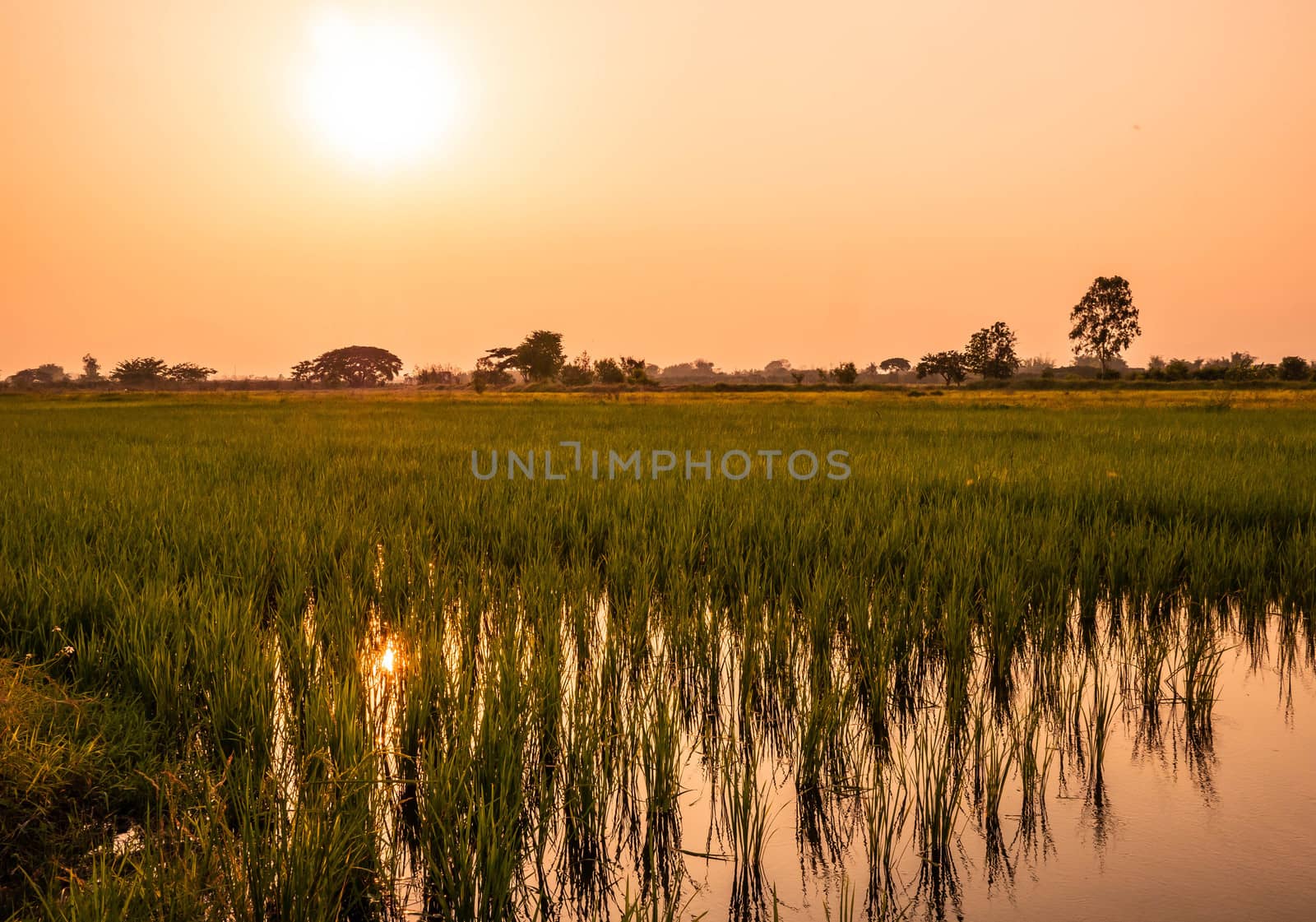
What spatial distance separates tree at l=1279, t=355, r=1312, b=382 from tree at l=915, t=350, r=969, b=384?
67.8ft

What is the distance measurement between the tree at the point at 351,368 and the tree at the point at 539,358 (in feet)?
48.0

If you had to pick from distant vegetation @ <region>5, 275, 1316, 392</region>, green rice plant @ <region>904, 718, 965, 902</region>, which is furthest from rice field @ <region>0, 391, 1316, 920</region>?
distant vegetation @ <region>5, 275, 1316, 392</region>

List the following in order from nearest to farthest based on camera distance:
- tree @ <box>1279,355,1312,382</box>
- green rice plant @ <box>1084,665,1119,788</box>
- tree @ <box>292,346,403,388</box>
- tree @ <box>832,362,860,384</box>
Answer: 1. green rice plant @ <box>1084,665,1119,788</box>
2. tree @ <box>1279,355,1312,382</box>
3. tree @ <box>832,362,860,384</box>
4. tree @ <box>292,346,403,388</box>

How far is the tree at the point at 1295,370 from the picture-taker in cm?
3884

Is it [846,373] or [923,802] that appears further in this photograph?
[846,373]

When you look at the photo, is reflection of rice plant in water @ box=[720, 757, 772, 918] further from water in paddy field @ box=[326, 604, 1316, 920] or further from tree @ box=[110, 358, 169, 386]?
tree @ box=[110, 358, 169, 386]

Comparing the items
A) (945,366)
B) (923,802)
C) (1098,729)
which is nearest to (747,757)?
(923,802)

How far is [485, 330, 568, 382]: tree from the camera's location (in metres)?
63.4

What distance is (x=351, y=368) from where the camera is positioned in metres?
71.6

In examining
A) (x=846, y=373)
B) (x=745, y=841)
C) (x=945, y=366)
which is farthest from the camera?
(x=945, y=366)

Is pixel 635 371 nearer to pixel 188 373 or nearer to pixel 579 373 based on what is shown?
pixel 579 373

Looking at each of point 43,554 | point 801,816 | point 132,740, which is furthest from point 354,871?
point 43,554

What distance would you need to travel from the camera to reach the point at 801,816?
2.03 m

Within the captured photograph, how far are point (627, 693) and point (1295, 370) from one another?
49.1 metres
